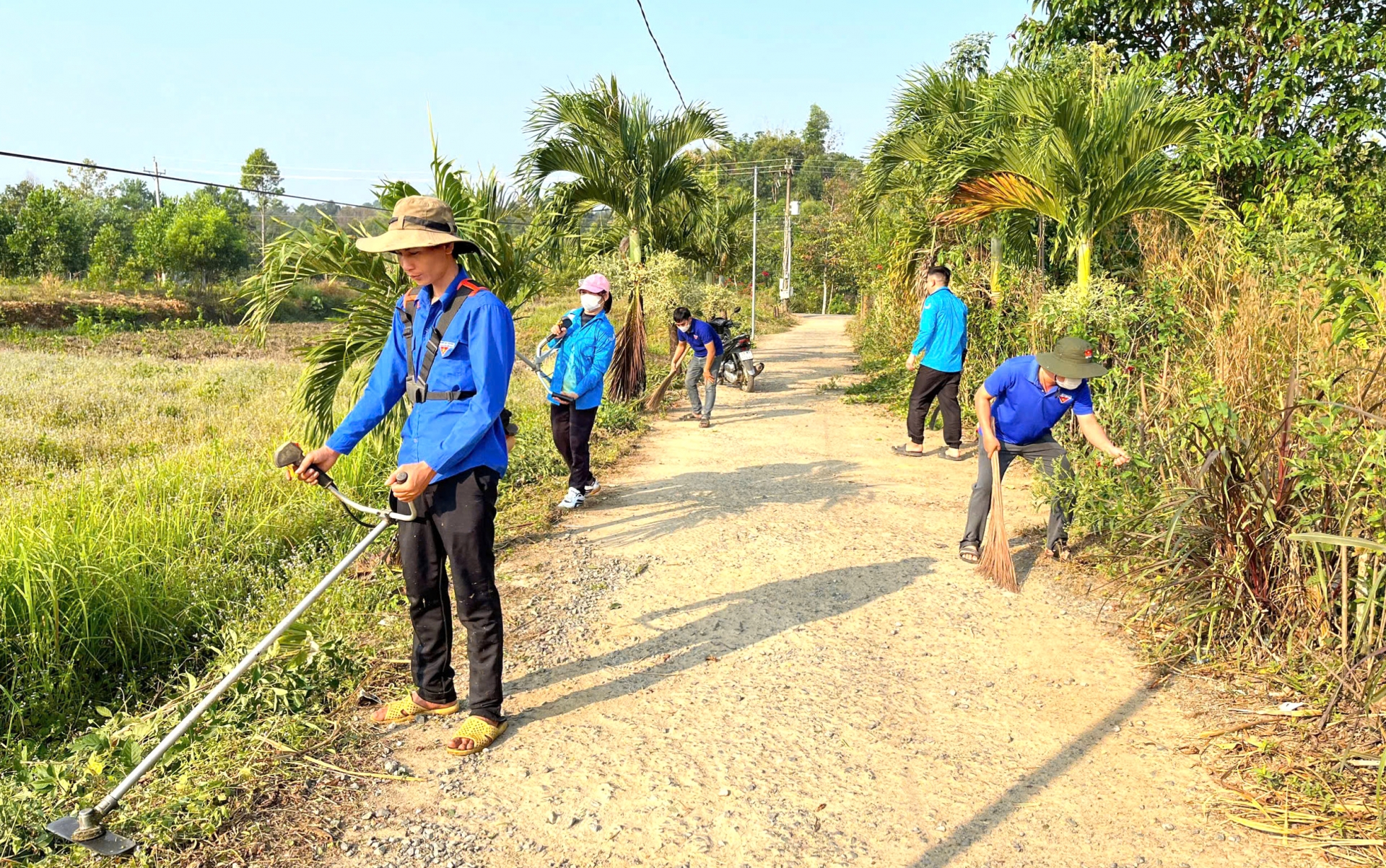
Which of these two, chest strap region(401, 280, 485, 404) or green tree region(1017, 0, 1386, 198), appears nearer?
chest strap region(401, 280, 485, 404)

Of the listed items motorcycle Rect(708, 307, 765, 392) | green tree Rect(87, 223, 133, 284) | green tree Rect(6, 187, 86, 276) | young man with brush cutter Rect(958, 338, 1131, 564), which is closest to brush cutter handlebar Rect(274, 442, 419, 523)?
young man with brush cutter Rect(958, 338, 1131, 564)

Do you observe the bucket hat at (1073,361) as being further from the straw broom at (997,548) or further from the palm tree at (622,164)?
the palm tree at (622,164)

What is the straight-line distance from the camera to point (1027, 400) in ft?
19.1

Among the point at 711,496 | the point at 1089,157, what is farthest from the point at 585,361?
Answer: the point at 1089,157

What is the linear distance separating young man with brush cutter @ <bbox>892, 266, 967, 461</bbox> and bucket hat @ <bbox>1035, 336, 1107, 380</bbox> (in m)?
3.62

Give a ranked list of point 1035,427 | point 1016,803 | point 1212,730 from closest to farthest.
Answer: point 1016,803
point 1212,730
point 1035,427

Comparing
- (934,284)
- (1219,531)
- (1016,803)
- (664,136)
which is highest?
(664,136)

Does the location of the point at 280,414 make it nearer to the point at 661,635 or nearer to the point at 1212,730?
the point at 661,635

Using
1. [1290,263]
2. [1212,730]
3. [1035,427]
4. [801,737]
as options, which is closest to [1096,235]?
[1290,263]

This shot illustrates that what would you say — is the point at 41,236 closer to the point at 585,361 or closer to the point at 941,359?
the point at 585,361

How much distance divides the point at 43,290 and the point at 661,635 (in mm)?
27959

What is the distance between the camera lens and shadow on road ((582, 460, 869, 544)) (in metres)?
6.94

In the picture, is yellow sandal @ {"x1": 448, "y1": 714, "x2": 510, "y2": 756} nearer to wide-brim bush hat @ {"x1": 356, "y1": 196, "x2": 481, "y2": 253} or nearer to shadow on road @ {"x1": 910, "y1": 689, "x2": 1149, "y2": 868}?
shadow on road @ {"x1": 910, "y1": 689, "x2": 1149, "y2": 868}

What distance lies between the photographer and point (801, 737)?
3852 millimetres
